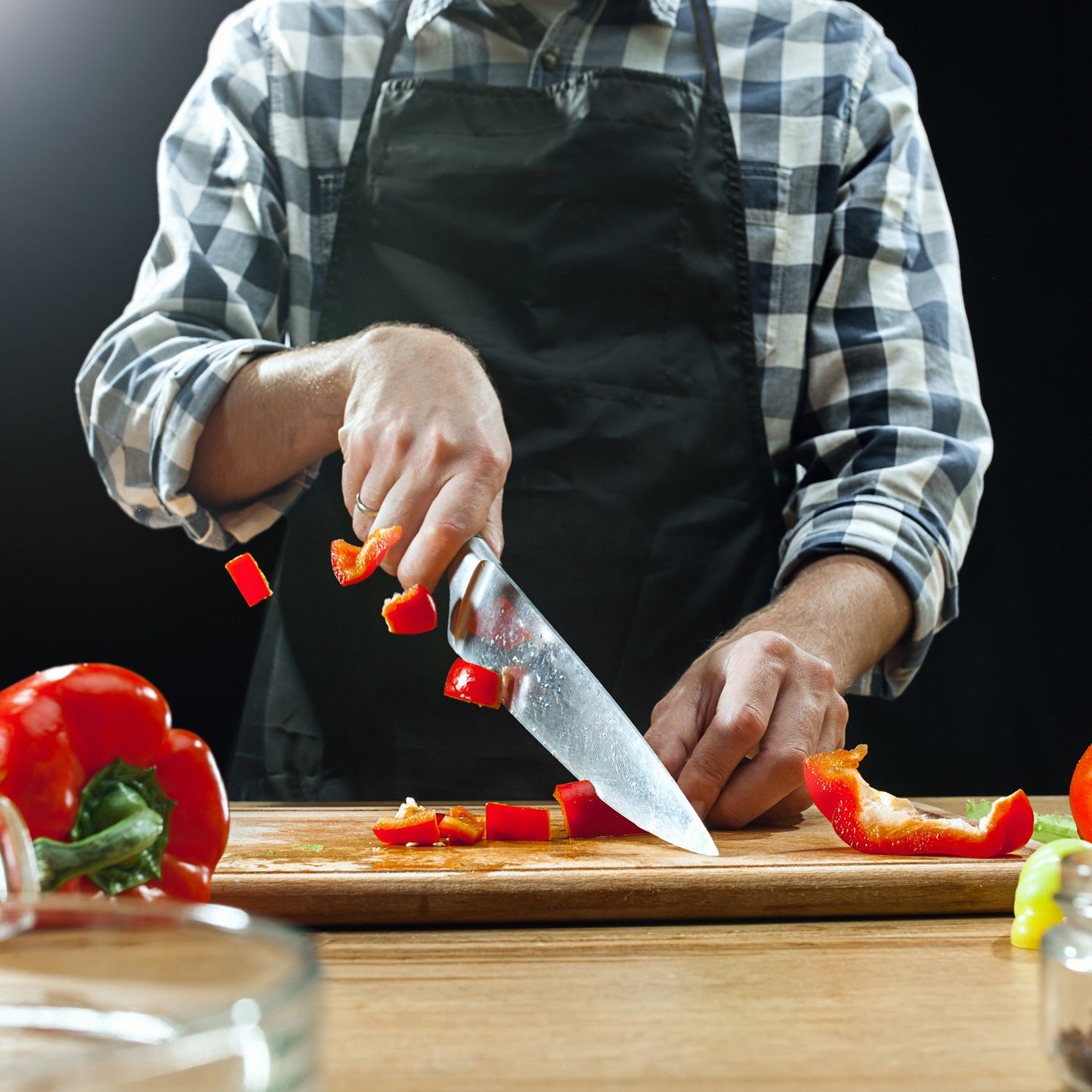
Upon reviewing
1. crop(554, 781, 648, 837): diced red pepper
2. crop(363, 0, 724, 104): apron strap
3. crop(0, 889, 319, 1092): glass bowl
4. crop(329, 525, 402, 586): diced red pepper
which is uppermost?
crop(363, 0, 724, 104): apron strap

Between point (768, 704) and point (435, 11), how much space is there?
116 centimetres

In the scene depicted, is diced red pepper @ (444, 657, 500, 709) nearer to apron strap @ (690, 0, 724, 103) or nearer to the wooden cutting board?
the wooden cutting board

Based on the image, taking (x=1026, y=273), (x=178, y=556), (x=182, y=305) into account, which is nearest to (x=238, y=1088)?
(x=182, y=305)

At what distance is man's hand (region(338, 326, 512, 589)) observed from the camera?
112cm

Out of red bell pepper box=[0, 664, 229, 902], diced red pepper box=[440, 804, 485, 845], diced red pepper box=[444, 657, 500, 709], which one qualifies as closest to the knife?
diced red pepper box=[444, 657, 500, 709]

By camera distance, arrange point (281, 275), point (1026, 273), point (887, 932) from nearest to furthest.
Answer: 1. point (887, 932)
2. point (281, 275)
3. point (1026, 273)

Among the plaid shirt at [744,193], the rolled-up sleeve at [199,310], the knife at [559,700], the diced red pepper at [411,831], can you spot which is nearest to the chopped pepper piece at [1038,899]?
the knife at [559,700]

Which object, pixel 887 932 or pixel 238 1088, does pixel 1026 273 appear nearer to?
pixel 887 932

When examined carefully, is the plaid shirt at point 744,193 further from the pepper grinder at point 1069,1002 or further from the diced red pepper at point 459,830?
the pepper grinder at point 1069,1002

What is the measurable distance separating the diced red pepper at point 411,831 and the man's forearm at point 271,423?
1.76 ft

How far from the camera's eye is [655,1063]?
0.55m

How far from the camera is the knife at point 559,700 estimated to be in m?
0.98

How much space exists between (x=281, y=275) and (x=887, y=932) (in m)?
1.29

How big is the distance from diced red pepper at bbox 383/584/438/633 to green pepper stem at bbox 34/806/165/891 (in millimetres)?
477
